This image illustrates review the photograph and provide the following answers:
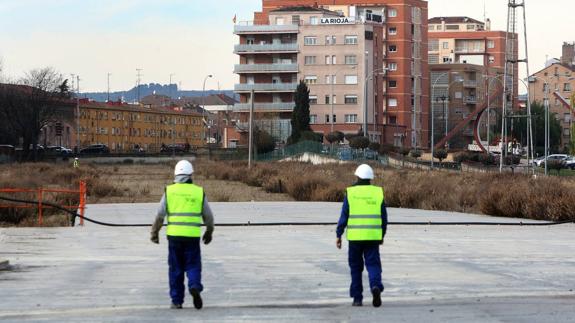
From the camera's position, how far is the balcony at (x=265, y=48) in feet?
443

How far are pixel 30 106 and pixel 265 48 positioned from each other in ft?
107

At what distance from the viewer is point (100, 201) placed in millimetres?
50531

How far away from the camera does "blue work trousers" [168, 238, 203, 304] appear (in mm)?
13922

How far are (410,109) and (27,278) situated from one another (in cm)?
13058

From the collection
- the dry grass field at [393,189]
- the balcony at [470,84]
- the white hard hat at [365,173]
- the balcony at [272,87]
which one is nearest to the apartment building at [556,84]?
the balcony at [470,84]

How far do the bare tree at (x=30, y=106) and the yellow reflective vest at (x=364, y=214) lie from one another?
311 feet

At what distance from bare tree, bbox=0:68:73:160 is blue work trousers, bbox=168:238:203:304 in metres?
94.7

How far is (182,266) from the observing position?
14.2 m

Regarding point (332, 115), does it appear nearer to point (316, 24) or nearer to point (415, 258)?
point (316, 24)

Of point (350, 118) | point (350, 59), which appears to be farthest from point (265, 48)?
point (350, 118)

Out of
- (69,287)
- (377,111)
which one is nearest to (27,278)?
(69,287)

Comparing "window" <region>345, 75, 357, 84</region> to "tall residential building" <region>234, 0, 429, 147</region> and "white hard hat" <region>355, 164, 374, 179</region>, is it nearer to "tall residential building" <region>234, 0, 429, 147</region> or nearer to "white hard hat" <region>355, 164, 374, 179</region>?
"tall residential building" <region>234, 0, 429, 147</region>

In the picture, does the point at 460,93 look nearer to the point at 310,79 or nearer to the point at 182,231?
the point at 310,79

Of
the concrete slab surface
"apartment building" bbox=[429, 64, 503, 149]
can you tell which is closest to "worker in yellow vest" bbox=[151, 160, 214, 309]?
the concrete slab surface
